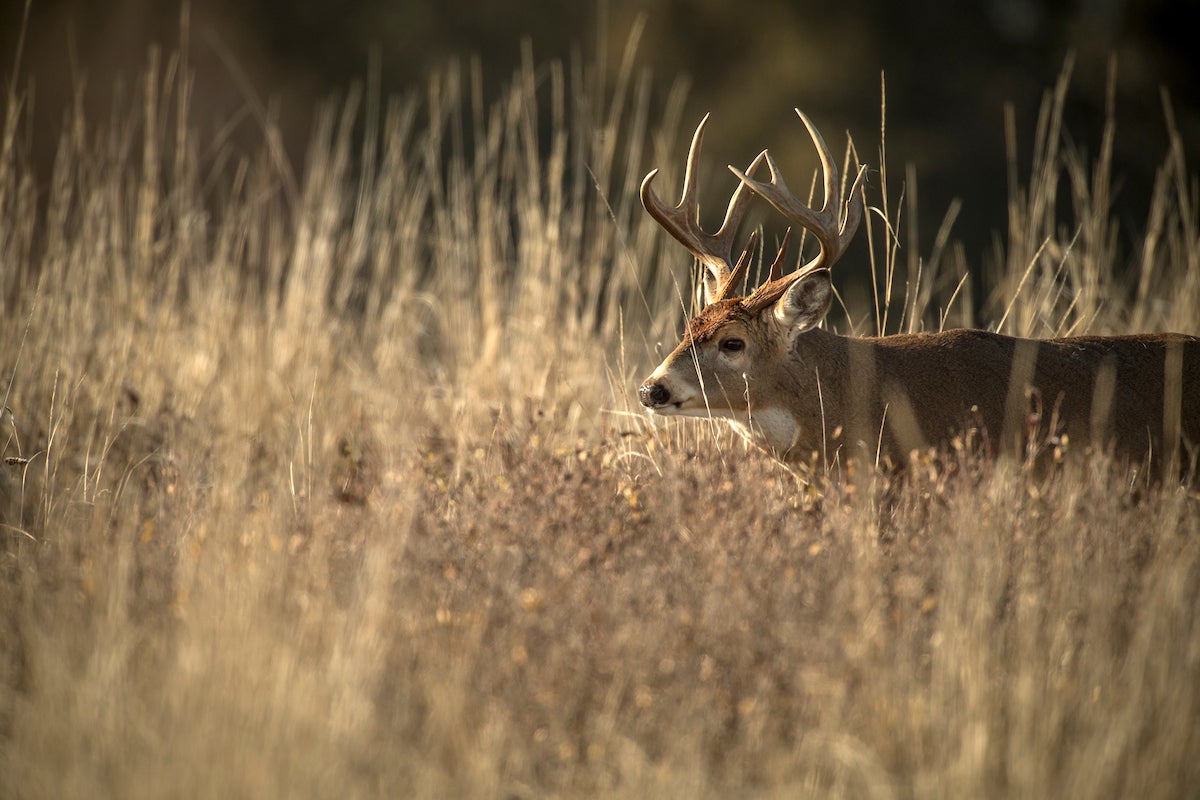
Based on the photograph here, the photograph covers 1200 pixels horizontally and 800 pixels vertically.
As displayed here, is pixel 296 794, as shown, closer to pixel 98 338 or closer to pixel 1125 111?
pixel 98 338

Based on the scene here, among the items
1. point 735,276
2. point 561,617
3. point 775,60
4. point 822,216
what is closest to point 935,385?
point 822,216

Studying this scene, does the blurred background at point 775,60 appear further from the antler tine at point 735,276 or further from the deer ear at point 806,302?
the deer ear at point 806,302

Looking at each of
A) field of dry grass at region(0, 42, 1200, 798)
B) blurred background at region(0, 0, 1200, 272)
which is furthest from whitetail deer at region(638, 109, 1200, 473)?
blurred background at region(0, 0, 1200, 272)

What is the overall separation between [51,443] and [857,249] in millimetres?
12446

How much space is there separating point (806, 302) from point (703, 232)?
652 mm

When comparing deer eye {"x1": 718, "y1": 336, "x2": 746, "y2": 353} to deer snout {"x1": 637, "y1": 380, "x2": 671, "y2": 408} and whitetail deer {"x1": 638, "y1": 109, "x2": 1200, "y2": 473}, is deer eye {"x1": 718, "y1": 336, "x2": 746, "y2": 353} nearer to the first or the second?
whitetail deer {"x1": 638, "y1": 109, "x2": 1200, "y2": 473}

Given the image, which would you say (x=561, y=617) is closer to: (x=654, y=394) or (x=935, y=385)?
(x=654, y=394)

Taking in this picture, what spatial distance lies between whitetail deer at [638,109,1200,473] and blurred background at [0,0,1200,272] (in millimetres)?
11827

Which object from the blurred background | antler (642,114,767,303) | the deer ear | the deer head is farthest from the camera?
the blurred background

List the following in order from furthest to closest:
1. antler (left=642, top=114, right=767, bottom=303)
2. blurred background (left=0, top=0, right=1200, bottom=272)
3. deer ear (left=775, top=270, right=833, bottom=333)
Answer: blurred background (left=0, top=0, right=1200, bottom=272)
antler (left=642, top=114, right=767, bottom=303)
deer ear (left=775, top=270, right=833, bottom=333)

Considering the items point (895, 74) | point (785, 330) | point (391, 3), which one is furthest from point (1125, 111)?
point (785, 330)

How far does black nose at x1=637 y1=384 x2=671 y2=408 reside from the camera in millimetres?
4449

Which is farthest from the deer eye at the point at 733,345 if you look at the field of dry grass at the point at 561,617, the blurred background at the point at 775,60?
the blurred background at the point at 775,60

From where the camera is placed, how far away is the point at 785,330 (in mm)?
4570
